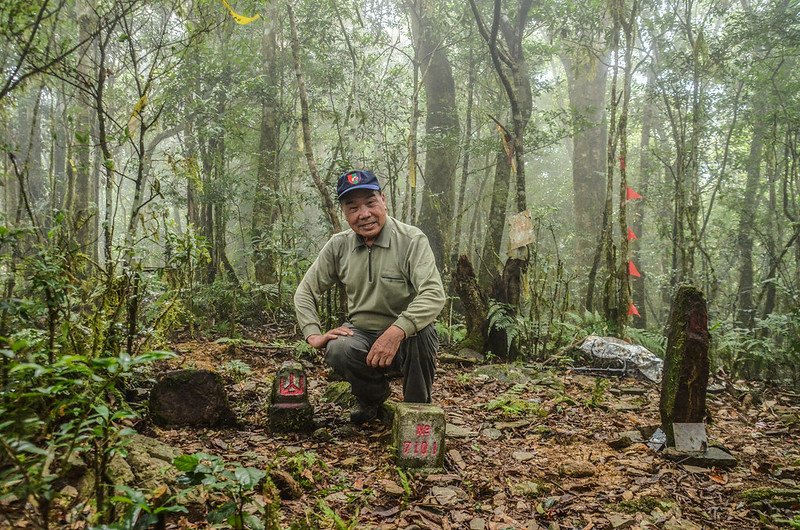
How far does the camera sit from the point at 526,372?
5.55 meters

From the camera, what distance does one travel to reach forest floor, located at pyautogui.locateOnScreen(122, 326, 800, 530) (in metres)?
2.53

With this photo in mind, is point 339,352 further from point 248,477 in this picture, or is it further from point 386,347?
point 248,477

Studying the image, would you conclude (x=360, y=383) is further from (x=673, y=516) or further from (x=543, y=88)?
(x=543, y=88)

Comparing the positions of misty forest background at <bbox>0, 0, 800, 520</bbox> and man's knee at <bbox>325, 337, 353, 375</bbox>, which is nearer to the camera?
man's knee at <bbox>325, 337, 353, 375</bbox>

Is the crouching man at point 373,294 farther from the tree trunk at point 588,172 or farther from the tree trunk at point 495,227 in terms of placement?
the tree trunk at point 588,172

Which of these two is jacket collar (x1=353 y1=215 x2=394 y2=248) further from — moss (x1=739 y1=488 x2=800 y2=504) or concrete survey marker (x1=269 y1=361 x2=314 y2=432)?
moss (x1=739 y1=488 x2=800 y2=504)

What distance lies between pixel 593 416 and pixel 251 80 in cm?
731

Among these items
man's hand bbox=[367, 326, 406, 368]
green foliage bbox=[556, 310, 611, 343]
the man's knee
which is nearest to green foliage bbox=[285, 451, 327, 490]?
man's hand bbox=[367, 326, 406, 368]

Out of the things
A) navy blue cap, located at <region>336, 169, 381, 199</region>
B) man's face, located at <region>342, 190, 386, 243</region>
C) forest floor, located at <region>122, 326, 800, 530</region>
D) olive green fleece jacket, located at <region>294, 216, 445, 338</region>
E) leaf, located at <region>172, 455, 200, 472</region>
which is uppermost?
navy blue cap, located at <region>336, 169, 381, 199</region>

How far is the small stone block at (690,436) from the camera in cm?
322

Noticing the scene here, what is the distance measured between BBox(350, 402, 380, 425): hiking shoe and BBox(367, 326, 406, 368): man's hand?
2.30 feet

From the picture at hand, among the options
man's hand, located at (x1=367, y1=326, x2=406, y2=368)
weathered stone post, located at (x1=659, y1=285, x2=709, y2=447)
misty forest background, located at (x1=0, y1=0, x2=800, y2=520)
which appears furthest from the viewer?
misty forest background, located at (x1=0, y1=0, x2=800, y2=520)

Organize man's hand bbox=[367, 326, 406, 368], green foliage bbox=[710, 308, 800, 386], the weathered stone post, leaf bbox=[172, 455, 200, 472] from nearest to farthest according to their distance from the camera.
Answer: leaf bbox=[172, 455, 200, 472] < man's hand bbox=[367, 326, 406, 368] < the weathered stone post < green foliage bbox=[710, 308, 800, 386]

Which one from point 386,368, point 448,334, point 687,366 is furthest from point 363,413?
point 448,334
